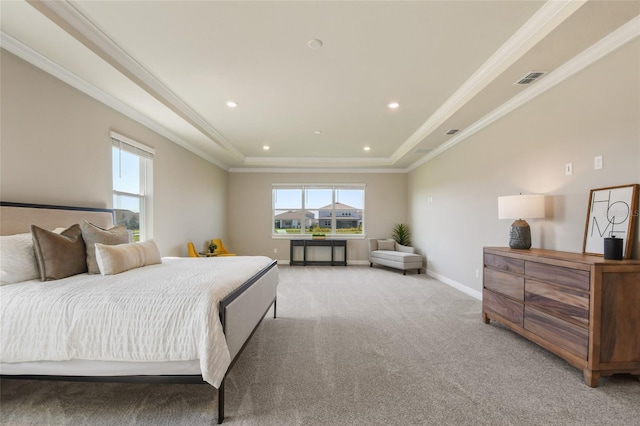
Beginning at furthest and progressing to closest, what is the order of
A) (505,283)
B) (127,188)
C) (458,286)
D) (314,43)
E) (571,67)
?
(458,286)
(127,188)
(505,283)
(571,67)
(314,43)

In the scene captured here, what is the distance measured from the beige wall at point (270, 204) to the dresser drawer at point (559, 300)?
17.0ft

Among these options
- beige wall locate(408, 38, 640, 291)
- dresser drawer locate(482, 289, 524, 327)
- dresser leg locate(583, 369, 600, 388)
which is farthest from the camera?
dresser drawer locate(482, 289, 524, 327)

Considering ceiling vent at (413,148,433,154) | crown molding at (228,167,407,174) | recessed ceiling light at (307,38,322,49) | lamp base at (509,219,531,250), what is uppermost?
recessed ceiling light at (307,38,322,49)

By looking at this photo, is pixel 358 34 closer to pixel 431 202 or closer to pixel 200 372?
pixel 200 372

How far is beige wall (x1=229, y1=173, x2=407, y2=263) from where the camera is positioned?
778 centimetres

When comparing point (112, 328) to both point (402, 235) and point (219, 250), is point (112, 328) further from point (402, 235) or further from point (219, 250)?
point (402, 235)

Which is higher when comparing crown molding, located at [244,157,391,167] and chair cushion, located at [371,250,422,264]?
crown molding, located at [244,157,391,167]

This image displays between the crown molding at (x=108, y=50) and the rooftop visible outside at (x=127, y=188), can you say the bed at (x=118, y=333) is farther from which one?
the rooftop visible outside at (x=127, y=188)

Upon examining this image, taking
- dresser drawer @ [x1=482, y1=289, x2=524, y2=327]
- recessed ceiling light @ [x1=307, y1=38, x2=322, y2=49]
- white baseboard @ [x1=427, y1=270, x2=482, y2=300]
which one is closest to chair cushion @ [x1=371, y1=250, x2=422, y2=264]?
white baseboard @ [x1=427, y1=270, x2=482, y2=300]

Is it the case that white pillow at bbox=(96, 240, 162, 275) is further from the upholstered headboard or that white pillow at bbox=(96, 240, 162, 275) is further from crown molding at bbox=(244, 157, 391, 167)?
crown molding at bbox=(244, 157, 391, 167)

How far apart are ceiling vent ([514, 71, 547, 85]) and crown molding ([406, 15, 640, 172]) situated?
0.29ft

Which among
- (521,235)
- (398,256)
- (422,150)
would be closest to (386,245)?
(398,256)

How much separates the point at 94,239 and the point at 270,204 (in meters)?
5.46

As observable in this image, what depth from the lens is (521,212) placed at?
116 inches
